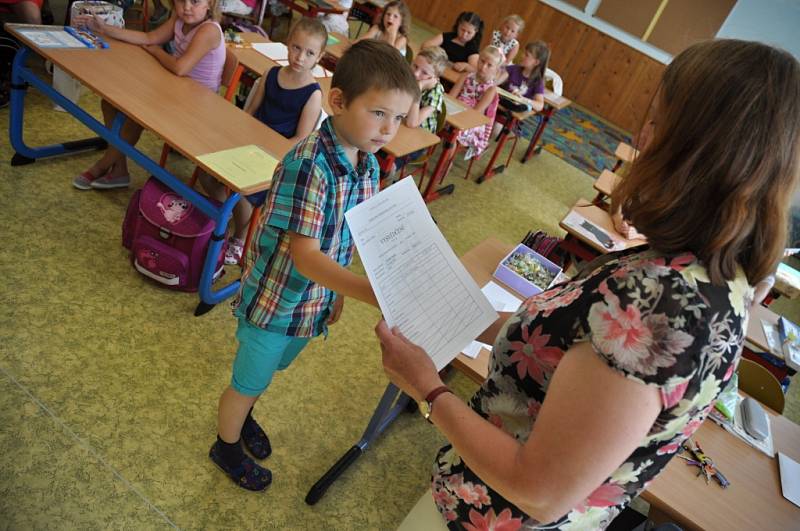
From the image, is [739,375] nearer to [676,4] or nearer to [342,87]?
[342,87]

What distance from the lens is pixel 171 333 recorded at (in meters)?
2.29

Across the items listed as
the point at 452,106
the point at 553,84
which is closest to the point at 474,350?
the point at 452,106

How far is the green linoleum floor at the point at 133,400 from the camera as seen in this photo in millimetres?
1699

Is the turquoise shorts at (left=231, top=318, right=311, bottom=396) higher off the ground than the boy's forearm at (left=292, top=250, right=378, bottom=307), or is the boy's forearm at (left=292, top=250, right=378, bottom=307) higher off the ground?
the boy's forearm at (left=292, top=250, right=378, bottom=307)

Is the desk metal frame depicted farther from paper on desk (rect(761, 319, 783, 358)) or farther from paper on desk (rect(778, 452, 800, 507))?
paper on desk (rect(761, 319, 783, 358))

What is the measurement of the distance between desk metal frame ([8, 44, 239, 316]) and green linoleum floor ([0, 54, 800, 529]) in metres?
0.08

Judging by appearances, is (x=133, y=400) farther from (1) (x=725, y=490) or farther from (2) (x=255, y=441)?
(1) (x=725, y=490)

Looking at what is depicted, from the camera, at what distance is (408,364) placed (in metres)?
0.91

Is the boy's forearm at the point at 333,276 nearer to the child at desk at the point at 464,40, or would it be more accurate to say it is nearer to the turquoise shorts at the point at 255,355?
the turquoise shorts at the point at 255,355

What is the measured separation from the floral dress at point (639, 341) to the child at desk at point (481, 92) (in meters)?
3.57

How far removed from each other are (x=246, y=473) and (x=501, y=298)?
42.8 inches

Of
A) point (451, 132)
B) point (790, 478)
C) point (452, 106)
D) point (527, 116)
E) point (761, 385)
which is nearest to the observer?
point (790, 478)

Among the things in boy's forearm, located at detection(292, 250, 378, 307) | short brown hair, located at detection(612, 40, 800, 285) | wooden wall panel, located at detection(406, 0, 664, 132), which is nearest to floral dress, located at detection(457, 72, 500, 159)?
boy's forearm, located at detection(292, 250, 378, 307)

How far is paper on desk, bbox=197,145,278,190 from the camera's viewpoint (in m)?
2.02
